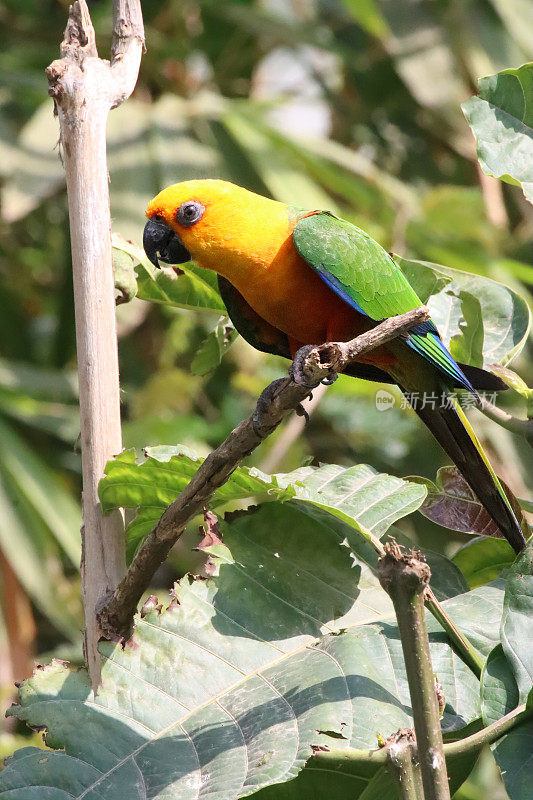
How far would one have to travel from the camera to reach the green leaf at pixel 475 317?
1.86 meters

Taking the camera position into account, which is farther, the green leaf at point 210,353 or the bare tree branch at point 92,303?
the green leaf at point 210,353

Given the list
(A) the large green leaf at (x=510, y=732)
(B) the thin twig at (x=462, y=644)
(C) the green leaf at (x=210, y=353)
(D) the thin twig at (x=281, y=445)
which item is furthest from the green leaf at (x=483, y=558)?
(D) the thin twig at (x=281, y=445)

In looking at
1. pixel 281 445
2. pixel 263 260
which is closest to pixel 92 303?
pixel 263 260

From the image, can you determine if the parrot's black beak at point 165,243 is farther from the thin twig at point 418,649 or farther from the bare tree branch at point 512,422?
the thin twig at point 418,649

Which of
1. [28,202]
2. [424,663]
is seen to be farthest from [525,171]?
[28,202]

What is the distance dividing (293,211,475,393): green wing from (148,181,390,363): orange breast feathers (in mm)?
63

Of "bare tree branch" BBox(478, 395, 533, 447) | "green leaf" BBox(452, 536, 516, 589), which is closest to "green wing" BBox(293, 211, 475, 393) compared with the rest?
"bare tree branch" BBox(478, 395, 533, 447)

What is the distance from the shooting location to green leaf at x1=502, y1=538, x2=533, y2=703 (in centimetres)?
123

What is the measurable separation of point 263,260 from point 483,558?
862 mm

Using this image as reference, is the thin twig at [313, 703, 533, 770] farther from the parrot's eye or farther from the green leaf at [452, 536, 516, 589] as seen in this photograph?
the parrot's eye

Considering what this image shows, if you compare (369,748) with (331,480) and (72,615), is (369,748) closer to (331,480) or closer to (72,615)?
(331,480)

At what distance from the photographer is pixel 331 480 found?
1586 millimetres

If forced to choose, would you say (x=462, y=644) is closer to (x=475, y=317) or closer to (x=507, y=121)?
(x=475, y=317)

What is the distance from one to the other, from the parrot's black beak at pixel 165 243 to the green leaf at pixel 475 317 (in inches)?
21.3
